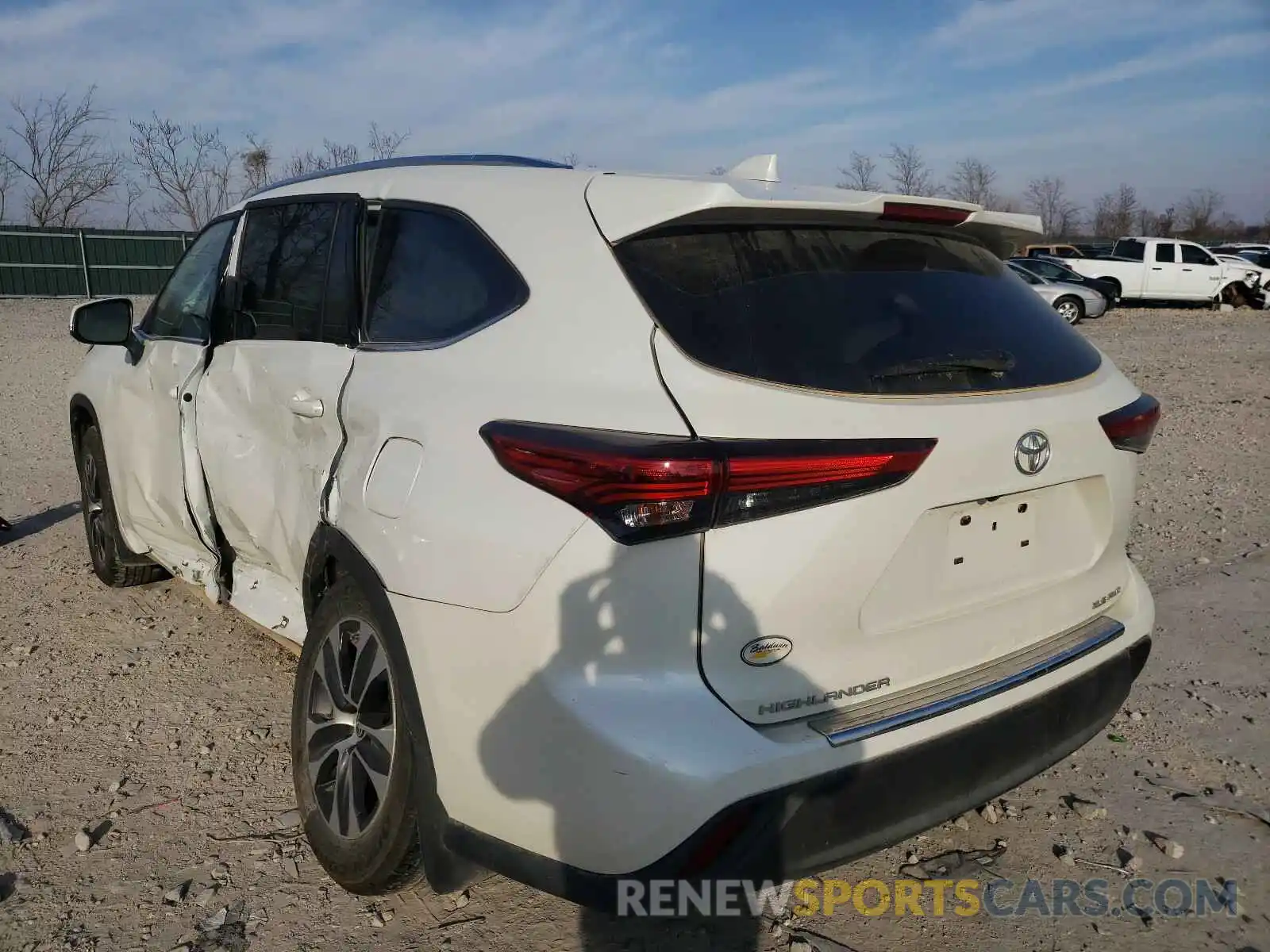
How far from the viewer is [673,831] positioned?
75.5 inches

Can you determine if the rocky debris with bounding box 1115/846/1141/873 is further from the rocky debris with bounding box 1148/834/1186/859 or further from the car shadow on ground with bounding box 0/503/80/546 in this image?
the car shadow on ground with bounding box 0/503/80/546

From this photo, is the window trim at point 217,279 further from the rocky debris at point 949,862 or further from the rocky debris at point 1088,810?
the rocky debris at point 1088,810

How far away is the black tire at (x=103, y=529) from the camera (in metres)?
4.61

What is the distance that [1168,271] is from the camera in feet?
87.9

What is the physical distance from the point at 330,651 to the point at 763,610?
51.1 inches

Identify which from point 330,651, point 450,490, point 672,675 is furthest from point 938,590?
point 330,651

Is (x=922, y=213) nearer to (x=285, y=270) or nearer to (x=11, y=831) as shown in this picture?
(x=285, y=270)

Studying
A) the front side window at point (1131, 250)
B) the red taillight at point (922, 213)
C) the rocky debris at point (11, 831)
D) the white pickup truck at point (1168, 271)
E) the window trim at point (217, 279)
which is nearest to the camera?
the red taillight at point (922, 213)

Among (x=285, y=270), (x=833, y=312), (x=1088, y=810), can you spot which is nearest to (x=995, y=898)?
(x=1088, y=810)

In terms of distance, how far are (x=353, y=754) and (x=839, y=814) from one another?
49.6 inches

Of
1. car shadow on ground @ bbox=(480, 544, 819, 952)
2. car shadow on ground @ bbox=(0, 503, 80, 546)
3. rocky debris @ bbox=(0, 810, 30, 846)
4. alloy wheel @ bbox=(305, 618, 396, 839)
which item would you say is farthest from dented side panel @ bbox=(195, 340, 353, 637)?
car shadow on ground @ bbox=(0, 503, 80, 546)

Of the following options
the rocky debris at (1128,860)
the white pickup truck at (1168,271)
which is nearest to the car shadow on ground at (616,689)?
the rocky debris at (1128,860)

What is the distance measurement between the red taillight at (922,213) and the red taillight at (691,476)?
669 millimetres

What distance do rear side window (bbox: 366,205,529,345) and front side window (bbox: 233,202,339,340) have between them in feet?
1.01
